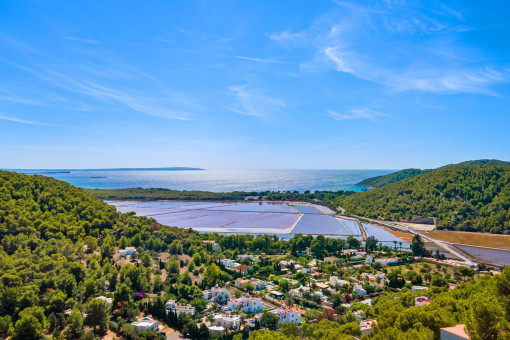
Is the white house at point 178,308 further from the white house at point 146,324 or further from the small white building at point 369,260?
the small white building at point 369,260

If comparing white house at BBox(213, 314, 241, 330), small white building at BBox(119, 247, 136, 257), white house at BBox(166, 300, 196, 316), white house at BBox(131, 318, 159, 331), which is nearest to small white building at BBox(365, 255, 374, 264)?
white house at BBox(213, 314, 241, 330)

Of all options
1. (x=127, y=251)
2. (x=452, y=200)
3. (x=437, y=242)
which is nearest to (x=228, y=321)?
(x=127, y=251)

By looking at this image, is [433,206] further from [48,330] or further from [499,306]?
[48,330]

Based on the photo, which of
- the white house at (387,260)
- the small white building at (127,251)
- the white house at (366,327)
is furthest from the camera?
the white house at (387,260)

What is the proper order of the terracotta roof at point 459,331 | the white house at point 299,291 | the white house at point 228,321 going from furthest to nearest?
the white house at point 299,291 → the white house at point 228,321 → the terracotta roof at point 459,331

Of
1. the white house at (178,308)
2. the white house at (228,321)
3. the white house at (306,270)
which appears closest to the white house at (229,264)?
the white house at (306,270)

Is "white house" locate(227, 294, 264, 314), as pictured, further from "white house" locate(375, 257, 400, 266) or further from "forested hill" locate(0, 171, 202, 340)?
"white house" locate(375, 257, 400, 266)
